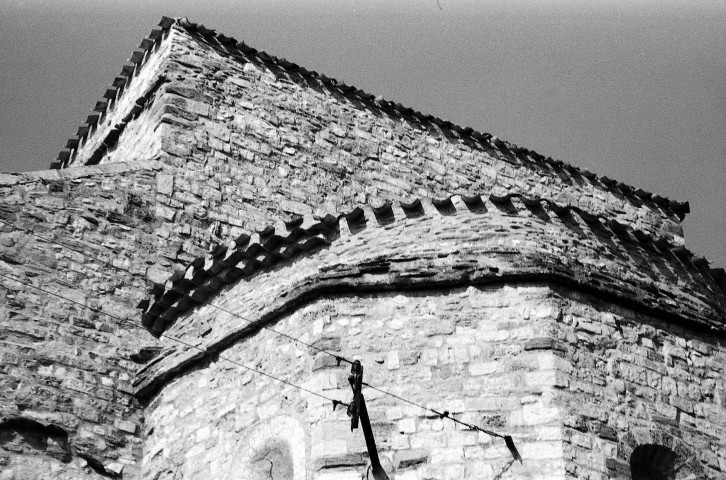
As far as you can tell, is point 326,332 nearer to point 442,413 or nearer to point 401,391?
point 401,391

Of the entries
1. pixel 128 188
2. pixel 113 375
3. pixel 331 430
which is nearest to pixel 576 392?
pixel 331 430

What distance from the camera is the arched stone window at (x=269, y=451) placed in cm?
938

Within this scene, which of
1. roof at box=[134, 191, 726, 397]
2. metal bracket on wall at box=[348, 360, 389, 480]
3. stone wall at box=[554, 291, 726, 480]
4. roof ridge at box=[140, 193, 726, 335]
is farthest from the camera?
roof ridge at box=[140, 193, 726, 335]

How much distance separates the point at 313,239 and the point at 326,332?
1180 mm

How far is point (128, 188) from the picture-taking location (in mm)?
12633

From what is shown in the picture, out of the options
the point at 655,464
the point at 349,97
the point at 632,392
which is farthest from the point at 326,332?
the point at 349,97

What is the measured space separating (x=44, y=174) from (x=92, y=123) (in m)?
4.60

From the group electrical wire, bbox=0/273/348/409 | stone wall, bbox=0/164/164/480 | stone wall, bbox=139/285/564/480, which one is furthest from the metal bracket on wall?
stone wall, bbox=0/164/164/480

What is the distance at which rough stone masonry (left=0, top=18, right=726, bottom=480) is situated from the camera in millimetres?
9094

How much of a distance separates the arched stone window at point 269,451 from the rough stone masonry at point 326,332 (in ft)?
0.06

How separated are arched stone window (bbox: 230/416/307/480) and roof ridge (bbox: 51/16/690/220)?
21.7 feet

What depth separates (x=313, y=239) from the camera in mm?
10547

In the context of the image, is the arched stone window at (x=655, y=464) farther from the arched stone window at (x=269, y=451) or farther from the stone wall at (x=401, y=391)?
the arched stone window at (x=269, y=451)

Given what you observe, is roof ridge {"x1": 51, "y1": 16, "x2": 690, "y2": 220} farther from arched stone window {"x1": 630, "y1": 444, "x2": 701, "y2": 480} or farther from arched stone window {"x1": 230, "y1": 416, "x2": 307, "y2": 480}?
arched stone window {"x1": 630, "y1": 444, "x2": 701, "y2": 480}
